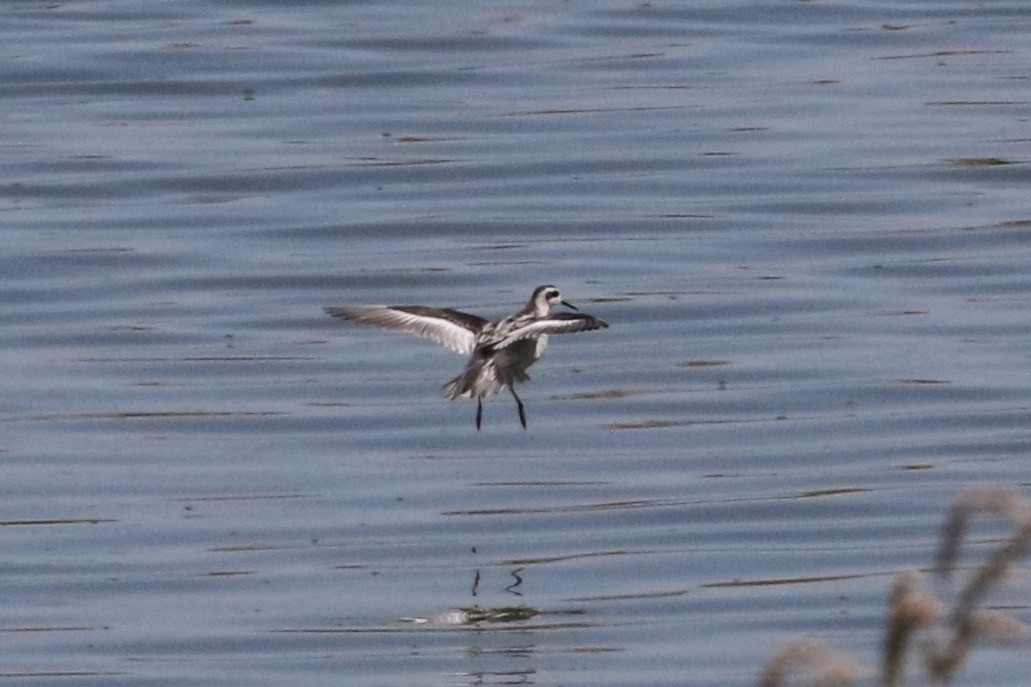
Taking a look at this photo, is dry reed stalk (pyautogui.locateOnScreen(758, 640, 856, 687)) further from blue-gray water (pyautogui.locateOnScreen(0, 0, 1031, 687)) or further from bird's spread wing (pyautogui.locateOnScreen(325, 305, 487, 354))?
bird's spread wing (pyautogui.locateOnScreen(325, 305, 487, 354))

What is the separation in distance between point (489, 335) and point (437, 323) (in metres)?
0.39

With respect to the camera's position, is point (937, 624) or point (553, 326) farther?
point (553, 326)

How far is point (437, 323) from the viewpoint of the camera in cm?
918

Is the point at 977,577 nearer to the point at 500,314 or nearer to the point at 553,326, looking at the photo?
the point at 553,326

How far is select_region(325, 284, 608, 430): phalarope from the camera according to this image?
8.50 metres

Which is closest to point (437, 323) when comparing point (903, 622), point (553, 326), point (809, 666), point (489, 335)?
point (489, 335)

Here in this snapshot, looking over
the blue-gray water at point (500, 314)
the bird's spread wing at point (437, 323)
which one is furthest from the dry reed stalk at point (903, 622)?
the bird's spread wing at point (437, 323)

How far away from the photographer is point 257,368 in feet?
37.6

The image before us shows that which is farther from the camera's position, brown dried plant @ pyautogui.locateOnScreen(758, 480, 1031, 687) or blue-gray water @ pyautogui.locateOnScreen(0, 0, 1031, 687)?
blue-gray water @ pyautogui.locateOnScreen(0, 0, 1031, 687)

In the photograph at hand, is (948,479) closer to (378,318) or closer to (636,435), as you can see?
(636,435)

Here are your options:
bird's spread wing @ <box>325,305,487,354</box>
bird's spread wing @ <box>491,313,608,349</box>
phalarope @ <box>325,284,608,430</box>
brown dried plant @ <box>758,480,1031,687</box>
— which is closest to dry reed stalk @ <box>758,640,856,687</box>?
brown dried plant @ <box>758,480,1031,687</box>

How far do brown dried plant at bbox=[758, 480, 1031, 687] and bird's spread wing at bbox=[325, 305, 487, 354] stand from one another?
7024 mm

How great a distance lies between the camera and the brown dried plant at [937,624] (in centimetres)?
196

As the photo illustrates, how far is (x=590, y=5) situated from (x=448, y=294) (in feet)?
28.9
